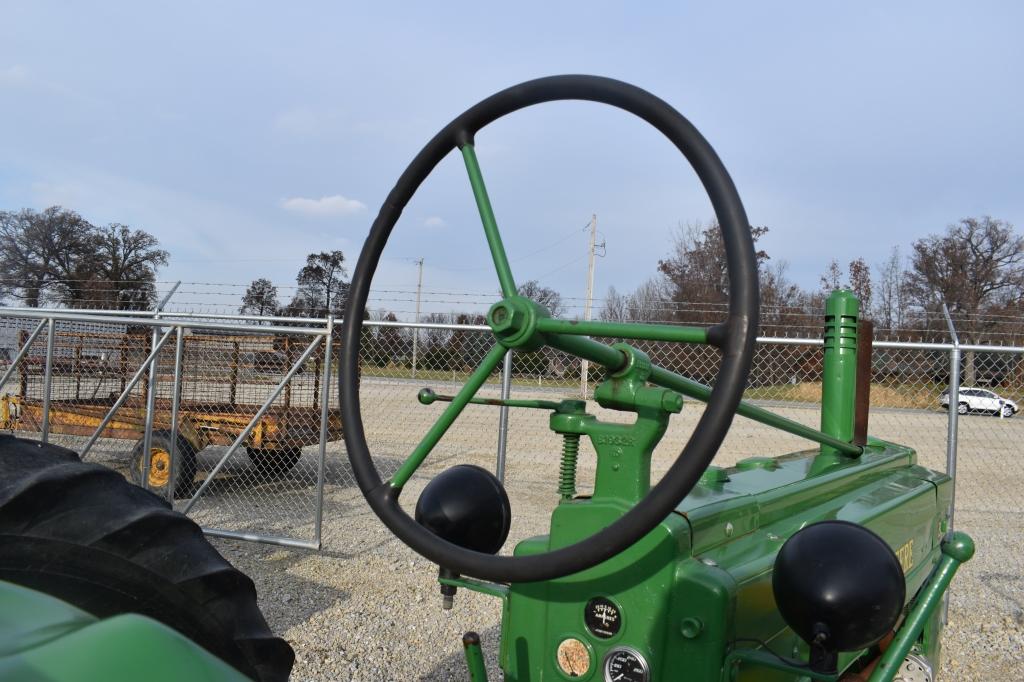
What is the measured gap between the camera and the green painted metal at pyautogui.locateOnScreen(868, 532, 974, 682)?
1.46 metres

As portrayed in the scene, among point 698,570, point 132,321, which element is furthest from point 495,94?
point 132,321

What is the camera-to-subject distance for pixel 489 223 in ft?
4.42

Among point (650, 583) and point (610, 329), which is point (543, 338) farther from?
point (650, 583)

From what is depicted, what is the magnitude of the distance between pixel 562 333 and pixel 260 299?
11.5 meters

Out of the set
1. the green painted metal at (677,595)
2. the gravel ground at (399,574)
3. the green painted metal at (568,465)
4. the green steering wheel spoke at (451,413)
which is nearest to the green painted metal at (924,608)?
the green painted metal at (677,595)

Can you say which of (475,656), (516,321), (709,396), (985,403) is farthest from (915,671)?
(985,403)

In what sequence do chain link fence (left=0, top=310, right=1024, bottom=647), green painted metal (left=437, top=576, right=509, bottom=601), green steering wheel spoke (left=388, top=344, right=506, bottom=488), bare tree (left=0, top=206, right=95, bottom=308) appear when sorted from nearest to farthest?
green steering wheel spoke (left=388, top=344, right=506, bottom=488), green painted metal (left=437, top=576, right=509, bottom=601), chain link fence (left=0, top=310, right=1024, bottom=647), bare tree (left=0, top=206, right=95, bottom=308)

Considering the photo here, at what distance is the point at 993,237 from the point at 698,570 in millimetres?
32347

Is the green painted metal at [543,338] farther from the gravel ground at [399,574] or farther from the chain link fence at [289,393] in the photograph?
the chain link fence at [289,393]

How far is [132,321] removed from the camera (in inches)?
187

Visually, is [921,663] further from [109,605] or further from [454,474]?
[109,605]

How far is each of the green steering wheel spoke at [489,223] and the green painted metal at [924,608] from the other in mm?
1003

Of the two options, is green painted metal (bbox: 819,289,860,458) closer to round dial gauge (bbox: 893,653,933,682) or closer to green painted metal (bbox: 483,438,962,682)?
round dial gauge (bbox: 893,653,933,682)

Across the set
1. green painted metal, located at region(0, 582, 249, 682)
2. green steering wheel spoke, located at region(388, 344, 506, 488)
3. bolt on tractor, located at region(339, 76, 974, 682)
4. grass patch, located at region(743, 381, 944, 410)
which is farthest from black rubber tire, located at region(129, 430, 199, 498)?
green painted metal, located at region(0, 582, 249, 682)
